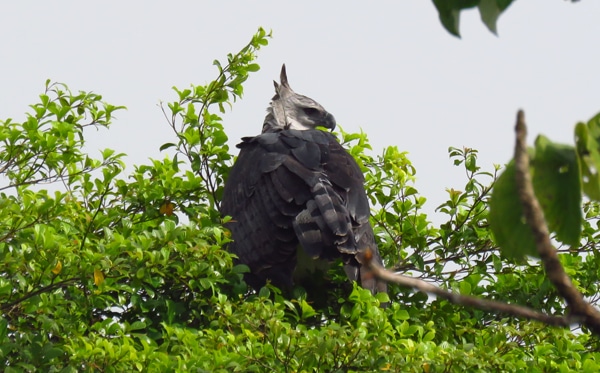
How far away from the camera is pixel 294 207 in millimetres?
5613

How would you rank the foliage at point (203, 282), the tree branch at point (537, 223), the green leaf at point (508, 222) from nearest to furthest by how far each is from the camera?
the tree branch at point (537, 223) < the green leaf at point (508, 222) < the foliage at point (203, 282)

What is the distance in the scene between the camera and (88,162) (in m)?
5.84

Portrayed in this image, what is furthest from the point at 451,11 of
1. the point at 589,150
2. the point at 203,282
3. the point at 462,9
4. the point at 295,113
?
the point at 295,113

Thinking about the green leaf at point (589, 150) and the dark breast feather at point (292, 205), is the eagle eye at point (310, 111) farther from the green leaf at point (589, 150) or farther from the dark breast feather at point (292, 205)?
the green leaf at point (589, 150)

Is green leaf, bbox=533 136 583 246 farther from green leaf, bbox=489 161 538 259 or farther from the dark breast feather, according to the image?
the dark breast feather

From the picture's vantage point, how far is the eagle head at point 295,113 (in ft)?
26.0

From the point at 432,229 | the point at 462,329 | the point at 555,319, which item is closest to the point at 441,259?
the point at 432,229

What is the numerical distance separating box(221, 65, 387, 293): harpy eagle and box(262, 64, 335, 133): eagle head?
1602 mm

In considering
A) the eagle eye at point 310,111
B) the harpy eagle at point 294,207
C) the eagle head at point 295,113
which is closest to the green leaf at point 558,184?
the harpy eagle at point 294,207

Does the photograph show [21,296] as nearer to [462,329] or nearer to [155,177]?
[155,177]

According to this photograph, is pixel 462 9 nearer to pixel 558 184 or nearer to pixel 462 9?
pixel 462 9

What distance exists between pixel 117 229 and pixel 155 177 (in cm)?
54

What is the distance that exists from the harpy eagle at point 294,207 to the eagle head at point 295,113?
1602 millimetres

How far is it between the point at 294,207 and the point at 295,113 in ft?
8.31
